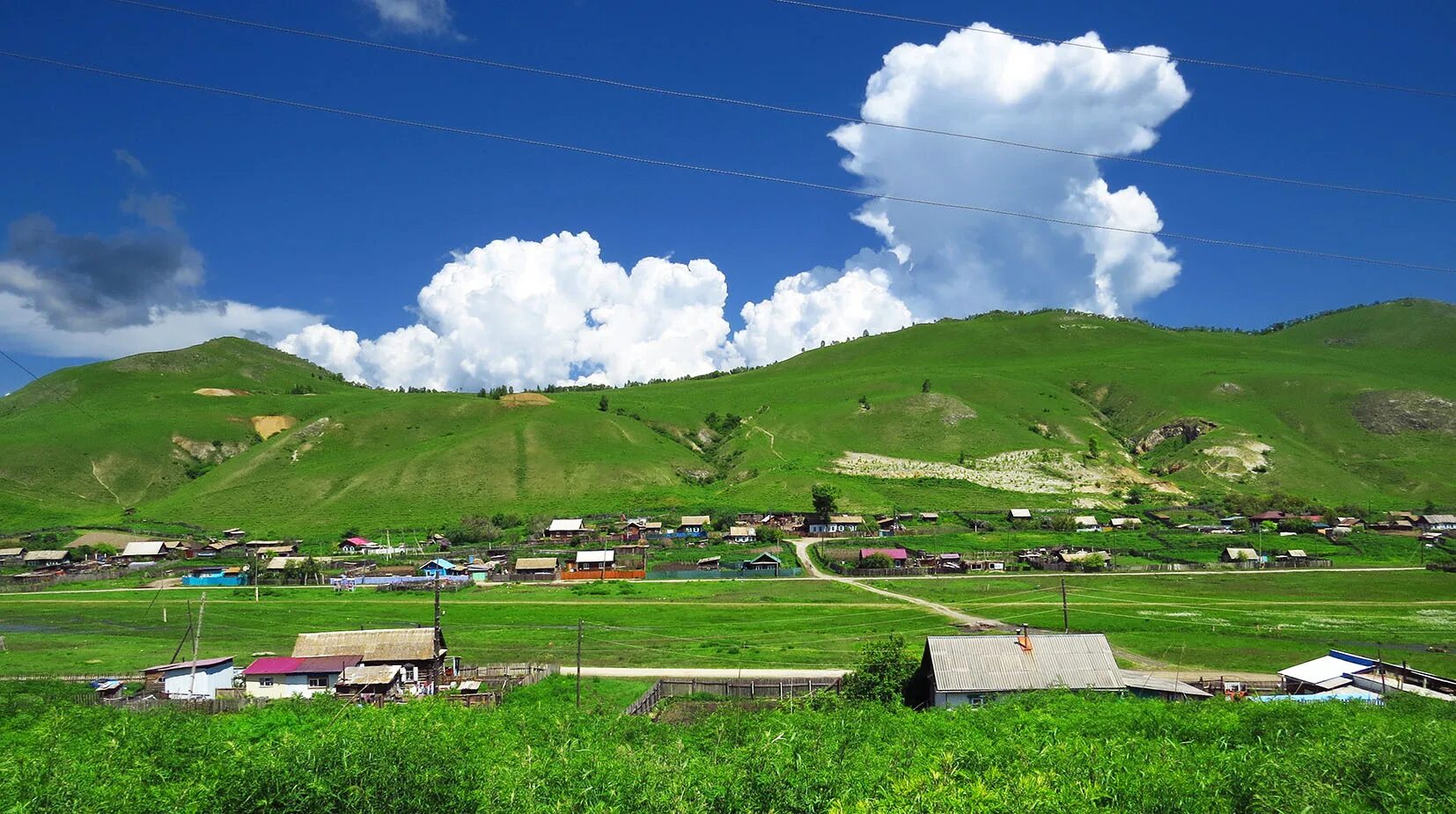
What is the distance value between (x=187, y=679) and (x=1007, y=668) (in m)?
47.1

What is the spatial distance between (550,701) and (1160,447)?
633ft

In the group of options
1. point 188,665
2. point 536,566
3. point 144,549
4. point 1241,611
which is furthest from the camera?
point 144,549

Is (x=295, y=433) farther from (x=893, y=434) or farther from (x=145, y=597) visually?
(x=893, y=434)

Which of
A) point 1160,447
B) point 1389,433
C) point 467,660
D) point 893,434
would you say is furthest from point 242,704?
point 1389,433

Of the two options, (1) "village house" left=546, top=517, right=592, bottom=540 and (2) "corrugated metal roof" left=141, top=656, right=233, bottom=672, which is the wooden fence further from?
(1) "village house" left=546, top=517, right=592, bottom=540

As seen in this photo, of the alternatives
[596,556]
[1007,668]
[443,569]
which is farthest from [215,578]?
[1007,668]

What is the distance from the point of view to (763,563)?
360 feet

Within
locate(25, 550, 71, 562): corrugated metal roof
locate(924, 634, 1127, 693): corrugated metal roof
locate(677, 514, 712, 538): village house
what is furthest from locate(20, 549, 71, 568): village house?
locate(924, 634, 1127, 693): corrugated metal roof

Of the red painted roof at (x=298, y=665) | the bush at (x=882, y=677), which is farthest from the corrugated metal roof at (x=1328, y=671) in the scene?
the red painted roof at (x=298, y=665)

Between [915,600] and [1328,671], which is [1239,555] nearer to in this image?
[915,600]

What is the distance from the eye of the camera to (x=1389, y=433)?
19075 cm

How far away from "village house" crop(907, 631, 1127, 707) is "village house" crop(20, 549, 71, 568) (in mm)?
133932

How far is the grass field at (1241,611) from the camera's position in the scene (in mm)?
57812

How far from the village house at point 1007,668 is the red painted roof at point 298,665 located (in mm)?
34865
